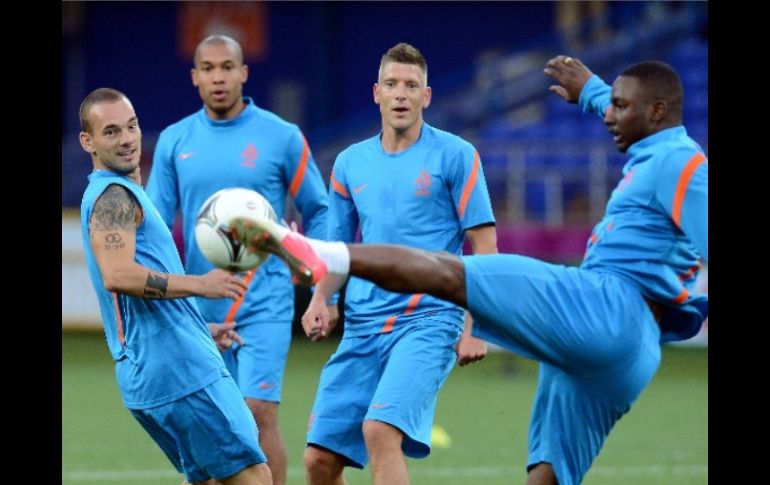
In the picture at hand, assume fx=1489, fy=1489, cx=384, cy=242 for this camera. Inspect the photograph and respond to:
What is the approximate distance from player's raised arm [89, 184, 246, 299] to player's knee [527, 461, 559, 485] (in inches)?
68.7

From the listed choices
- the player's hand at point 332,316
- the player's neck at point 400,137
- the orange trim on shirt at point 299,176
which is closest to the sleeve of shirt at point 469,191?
the player's neck at point 400,137

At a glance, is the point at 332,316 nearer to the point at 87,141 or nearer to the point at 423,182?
the point at 423,182

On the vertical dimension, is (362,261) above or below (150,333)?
above

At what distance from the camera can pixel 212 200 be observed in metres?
6.32

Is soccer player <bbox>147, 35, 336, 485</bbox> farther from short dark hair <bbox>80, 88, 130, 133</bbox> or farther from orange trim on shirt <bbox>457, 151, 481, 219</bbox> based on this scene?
short dark hair <bbox>80, 88, 130, 133</bbox>

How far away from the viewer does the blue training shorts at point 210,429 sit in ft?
22.4

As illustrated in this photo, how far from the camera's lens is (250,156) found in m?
9.02

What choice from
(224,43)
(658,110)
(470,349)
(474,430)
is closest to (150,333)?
(470,349)

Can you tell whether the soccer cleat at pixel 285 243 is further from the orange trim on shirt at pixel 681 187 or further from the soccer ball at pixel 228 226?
the orange trim on shirt at pixel 681 187

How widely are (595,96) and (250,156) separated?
85.8 inches

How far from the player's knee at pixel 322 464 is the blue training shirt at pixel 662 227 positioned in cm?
168

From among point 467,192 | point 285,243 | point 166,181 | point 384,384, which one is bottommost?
point 384,384
